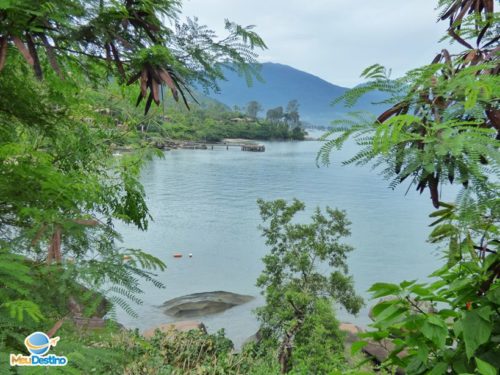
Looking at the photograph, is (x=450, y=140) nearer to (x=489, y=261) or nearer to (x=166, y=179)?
(x=489, y=261)

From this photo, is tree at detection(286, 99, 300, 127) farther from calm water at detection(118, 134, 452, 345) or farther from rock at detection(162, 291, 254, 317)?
rock at detection(162, 291, 254, 317)

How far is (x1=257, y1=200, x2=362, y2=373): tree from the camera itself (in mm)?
6199

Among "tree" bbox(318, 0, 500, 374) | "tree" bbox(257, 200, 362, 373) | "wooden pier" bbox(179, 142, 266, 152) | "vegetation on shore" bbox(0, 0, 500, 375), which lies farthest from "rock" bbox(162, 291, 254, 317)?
"wooden pier" bbox(179, 142, 266, 152)

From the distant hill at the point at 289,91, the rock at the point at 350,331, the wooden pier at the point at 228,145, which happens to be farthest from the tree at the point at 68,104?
the distant hill at the point at 289,91

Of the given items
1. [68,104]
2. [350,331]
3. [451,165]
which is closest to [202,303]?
[350,331]

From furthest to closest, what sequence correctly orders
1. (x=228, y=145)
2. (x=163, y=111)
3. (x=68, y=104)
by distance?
(x=228, y=145) → (x=68, y=104) → (x=163, y=111)

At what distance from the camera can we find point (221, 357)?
14.3 ft

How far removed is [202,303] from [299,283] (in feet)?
16.7

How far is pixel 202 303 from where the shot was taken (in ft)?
37.2

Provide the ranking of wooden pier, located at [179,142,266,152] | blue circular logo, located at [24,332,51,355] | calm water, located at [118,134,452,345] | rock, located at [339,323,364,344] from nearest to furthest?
blue circular logo, located at [24,332,51,355] → rock, located at [339,323,364,344] → calm water, located at [118,134,452,345] → wooden pier, located at [179,142,266,152]

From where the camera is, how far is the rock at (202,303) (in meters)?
11.1

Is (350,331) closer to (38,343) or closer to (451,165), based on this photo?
(38,343)

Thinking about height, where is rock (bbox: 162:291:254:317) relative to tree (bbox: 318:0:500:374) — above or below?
below

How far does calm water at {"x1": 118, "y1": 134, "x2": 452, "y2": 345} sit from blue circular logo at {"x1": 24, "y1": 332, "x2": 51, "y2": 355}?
6.02 m
